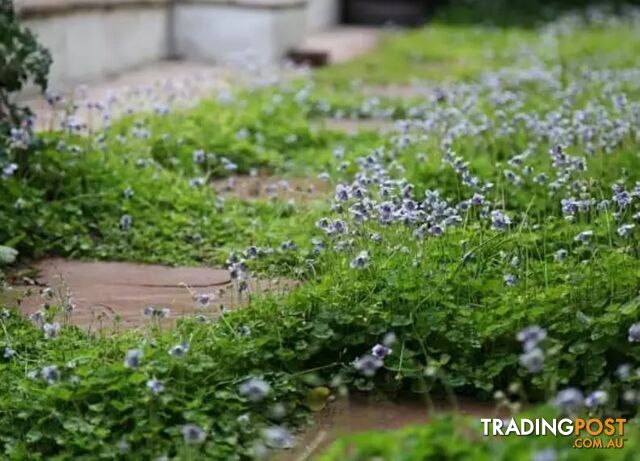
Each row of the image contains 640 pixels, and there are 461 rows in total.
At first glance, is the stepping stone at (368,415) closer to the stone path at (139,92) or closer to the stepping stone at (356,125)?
the stone path at (139,92)

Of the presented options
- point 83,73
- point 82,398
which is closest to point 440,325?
point 82,398

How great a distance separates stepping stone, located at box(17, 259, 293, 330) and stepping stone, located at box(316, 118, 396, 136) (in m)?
2.21

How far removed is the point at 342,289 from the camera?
3121 millimetres

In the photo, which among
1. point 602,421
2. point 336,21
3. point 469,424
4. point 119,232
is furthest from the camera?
point 336,21

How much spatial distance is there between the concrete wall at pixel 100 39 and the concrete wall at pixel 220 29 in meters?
0.14

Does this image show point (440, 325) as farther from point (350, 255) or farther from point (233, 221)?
point (233, 221)

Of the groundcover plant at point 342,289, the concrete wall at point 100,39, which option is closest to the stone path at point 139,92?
the concrete wall at point 100,39

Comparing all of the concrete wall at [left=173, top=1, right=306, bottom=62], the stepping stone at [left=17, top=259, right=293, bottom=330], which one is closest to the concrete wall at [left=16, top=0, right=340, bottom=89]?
the concrete wall at [left=173, top=1, right=306, bottom=62]

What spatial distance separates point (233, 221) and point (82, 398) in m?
1.67

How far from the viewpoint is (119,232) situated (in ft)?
13.8

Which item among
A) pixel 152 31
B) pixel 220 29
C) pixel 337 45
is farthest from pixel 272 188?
pixel 337 45

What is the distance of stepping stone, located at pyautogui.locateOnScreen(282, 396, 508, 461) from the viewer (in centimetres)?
271

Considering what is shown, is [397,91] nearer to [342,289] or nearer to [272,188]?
[272,188]

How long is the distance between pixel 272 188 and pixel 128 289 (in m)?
1.18
